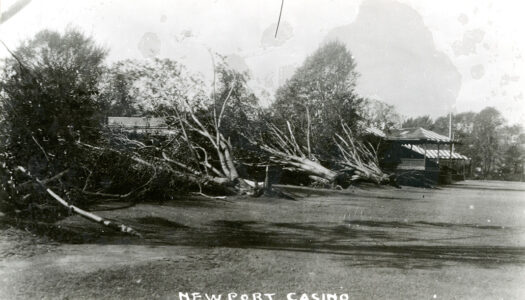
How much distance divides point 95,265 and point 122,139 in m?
4.91

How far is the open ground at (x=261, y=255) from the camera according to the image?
4.08 metres

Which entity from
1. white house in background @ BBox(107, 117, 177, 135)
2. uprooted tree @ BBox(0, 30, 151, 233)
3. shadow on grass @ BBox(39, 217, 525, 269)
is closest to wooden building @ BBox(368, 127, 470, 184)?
white house in background @ BBox(107, 117, 177, 135)

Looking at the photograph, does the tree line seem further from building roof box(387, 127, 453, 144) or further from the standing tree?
building roof box(387, 127, 453, 144)

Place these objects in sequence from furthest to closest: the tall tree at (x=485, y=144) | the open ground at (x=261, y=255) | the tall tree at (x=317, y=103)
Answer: the tall tree at (x=485, y=144) < the tall tree at (x=317, y=103) < the open ground at (x=261, y=255)

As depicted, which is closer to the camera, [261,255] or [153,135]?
[261,255]

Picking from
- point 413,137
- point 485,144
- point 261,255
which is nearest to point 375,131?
point 413,137

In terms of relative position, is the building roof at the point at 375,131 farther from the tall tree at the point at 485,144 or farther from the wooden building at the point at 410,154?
the tall tree at the point at 485,144

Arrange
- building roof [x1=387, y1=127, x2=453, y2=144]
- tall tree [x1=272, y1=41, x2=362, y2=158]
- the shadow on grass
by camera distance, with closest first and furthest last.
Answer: the shadow on grass
tall tree [x1=272, y1=41, x2=362, y2=158]
building roof [x1=387, y1=127, x2=453, y2=144]

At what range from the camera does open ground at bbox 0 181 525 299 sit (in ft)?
13.4

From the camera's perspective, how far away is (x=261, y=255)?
5.33 metres

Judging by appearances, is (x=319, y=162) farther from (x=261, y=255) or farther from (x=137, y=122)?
(x=261, y=255)

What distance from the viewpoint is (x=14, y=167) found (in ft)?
17.2

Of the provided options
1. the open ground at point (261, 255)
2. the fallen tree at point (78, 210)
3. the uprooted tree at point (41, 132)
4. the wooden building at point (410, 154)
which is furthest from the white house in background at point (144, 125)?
the wooden building at point (410, 154)

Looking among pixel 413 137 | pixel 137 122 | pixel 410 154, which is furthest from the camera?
pixel 410 154
